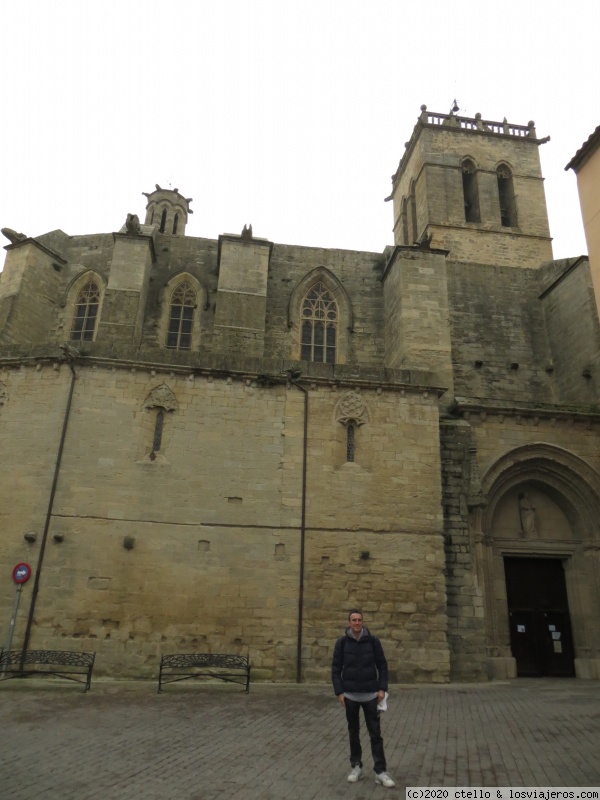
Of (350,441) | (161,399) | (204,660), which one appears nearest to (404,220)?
(350,441)

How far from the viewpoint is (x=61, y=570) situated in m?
10.4

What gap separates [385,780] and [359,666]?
0.89m

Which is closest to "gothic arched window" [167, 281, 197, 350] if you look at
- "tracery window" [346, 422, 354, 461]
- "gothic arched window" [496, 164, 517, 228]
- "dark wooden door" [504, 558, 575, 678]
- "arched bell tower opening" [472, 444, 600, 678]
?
"tracery window" [346, 422, 354, 461]

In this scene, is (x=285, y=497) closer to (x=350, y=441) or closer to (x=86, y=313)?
(x=350, y=441)

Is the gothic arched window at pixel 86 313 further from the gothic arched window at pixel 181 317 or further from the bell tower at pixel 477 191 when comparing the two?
the bell tower at pixel 477 191

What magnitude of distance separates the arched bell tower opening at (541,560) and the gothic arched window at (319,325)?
21.8 ft

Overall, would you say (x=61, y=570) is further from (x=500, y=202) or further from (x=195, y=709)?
(x=500, y=202)

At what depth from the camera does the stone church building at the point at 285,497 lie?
1048 centimetres

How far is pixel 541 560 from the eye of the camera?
44.7 feet

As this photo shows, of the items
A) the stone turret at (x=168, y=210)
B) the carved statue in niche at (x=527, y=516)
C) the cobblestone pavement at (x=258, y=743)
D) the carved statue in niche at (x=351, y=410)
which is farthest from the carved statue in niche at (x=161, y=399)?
the stone turret at (x=168, y=210)

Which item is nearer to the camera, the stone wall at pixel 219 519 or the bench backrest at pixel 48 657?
the bench backrest at pixel 48 657

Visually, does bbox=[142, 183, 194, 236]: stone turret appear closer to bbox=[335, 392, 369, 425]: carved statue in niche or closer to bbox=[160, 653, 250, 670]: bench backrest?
bbox=[335, 392, 369, 425]: carved statue in niche

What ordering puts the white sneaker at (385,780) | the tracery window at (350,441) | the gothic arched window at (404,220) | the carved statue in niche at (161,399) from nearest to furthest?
the white sneaker at (385,780) < the carved statue in niche at (161,399) < the tracery window at (350,441) < the gothic arched window at (404,220)

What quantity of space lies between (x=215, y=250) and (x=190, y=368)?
8.05m
